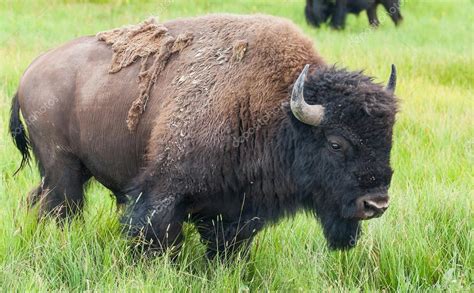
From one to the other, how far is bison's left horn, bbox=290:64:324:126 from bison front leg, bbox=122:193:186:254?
0.79 metres

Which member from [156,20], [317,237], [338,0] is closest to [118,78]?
[156,20]

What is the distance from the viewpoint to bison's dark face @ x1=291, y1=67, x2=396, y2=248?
11.0 ft

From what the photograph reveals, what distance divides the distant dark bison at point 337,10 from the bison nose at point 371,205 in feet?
38.4

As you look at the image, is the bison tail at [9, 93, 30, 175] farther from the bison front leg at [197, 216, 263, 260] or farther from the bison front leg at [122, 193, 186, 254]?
the bison front leg at [197, 216, 263, 260]

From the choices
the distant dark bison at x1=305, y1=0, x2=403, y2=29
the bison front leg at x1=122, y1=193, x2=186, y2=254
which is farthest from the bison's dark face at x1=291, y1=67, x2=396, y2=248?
the distant dark bison at x1=305, y1=0, x2=403, y2=29

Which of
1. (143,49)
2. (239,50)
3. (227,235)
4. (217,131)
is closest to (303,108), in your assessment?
(217,131)

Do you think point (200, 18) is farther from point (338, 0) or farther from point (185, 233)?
point (338, 0)

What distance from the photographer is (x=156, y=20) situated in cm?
425

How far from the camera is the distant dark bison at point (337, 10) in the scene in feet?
49.4

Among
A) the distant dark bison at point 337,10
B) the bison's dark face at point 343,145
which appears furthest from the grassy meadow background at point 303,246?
the distant dark bison at point 337,10

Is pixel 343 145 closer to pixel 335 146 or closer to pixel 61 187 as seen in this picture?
pixel 335 146

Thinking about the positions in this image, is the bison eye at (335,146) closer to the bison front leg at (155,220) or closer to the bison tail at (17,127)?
the bison front leg at (155,220)

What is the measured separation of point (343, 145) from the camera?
3447 mm

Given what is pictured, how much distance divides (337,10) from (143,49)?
12031mm
